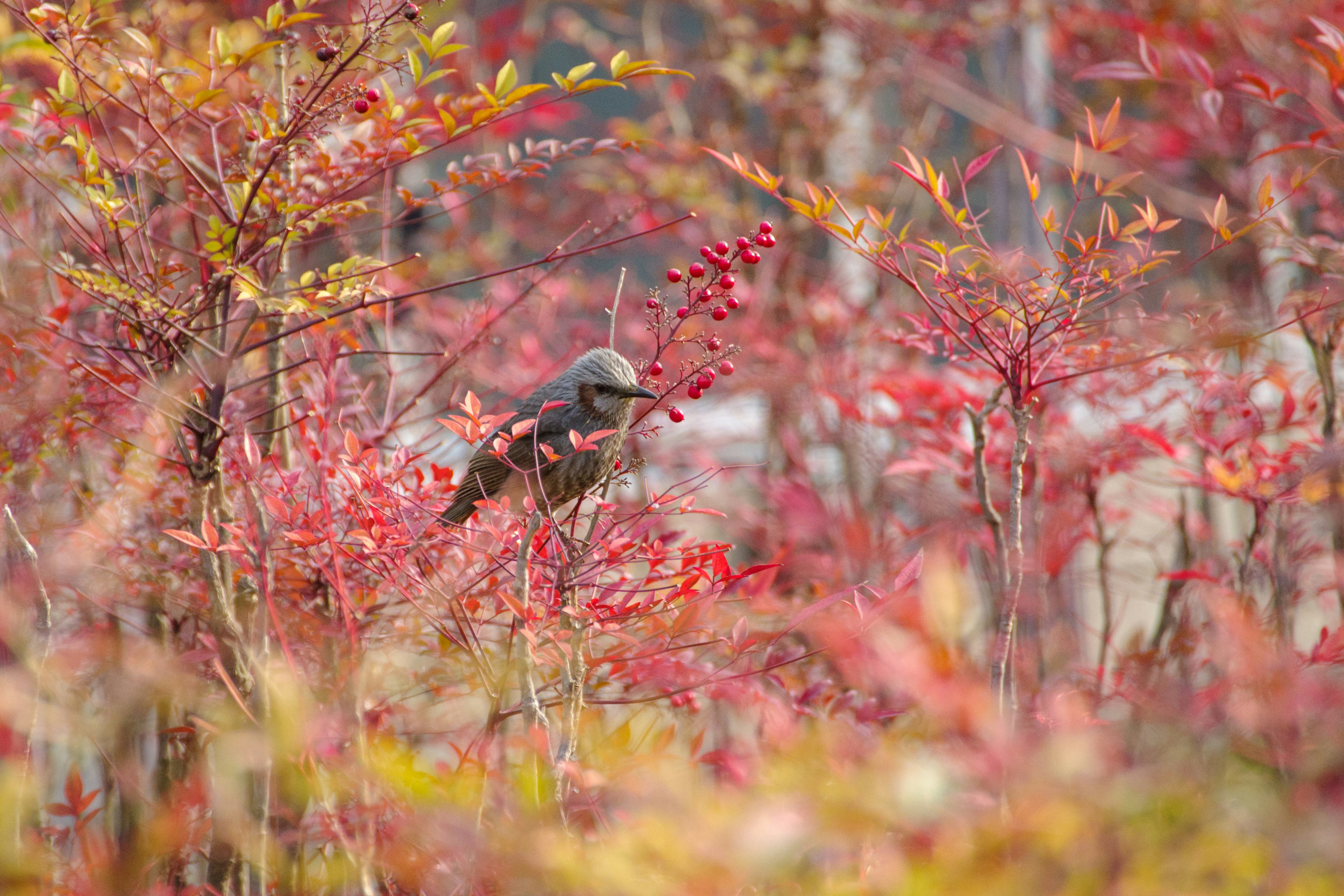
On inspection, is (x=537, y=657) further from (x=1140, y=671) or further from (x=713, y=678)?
(x=1140, y=671)

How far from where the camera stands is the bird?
2.32 meters

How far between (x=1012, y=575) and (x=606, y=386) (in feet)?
3.26

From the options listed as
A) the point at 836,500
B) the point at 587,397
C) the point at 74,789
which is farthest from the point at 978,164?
the point at 836,500

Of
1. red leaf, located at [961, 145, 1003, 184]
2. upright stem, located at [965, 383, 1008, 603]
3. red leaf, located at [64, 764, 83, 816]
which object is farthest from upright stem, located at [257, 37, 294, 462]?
upright stem, located at [965, 383, 1008, 603]

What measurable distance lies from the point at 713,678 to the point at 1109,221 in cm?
121

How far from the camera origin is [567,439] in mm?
2525

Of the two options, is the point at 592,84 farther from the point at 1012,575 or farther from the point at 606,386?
the point at 1012,575

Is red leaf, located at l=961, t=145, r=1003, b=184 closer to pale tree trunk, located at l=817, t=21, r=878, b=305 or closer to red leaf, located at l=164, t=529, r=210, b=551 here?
red leaf, located at l=164, t=529, r=210, b=551

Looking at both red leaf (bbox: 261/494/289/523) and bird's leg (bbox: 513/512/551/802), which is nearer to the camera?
bird's leg (bbox: 513/512/551/802)

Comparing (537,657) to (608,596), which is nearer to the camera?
(537,657)

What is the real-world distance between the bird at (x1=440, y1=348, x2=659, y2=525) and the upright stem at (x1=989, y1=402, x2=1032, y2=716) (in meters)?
0.80

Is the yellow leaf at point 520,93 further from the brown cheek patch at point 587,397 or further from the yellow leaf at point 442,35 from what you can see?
the brown cheek patch at point 587,397

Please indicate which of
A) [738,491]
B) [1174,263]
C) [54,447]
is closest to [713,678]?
[54,447]

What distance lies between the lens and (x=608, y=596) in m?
2.19
